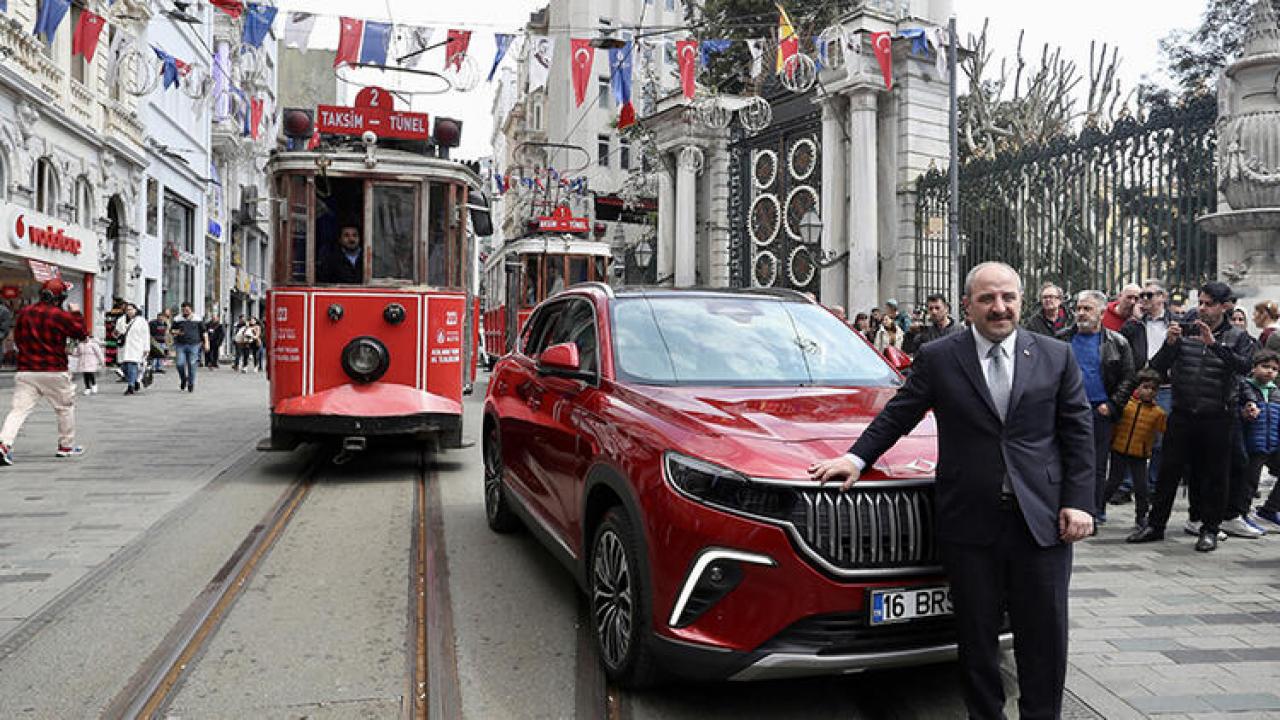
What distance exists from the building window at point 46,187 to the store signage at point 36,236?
1.13 meters

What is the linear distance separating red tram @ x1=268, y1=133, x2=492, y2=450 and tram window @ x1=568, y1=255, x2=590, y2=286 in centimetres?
1149

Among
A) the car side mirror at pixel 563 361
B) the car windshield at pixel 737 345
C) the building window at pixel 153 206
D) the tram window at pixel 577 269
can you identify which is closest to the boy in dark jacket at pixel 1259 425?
the car windshield at pixel 737 345

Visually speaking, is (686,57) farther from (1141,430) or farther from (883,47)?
(1141,430)

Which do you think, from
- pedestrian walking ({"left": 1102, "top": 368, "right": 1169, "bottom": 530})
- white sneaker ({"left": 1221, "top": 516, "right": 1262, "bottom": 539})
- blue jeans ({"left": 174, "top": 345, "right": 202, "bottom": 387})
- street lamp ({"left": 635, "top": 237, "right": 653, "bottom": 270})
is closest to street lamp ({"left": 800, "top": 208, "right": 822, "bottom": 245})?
street lamp ({"left": 635, "top": 237, "right": 653, "bottom": 270})

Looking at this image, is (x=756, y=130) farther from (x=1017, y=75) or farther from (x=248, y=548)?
(x=248, y=548)

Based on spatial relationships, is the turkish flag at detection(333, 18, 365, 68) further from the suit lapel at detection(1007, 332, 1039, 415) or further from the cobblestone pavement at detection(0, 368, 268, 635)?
the suit lapel at detection(1007, 332, 1039, 415)

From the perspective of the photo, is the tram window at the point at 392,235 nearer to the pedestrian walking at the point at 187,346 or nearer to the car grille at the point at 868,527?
the car grille at the point at 868,527

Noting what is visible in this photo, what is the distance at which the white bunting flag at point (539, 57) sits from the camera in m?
17.2

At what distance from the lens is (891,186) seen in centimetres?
2075

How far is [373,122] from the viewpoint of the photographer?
945 centimetres

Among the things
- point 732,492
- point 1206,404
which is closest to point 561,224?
point 1206,404

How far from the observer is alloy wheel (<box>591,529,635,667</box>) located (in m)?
3.85

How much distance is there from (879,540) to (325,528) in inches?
190

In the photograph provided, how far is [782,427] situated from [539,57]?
14.9 m
